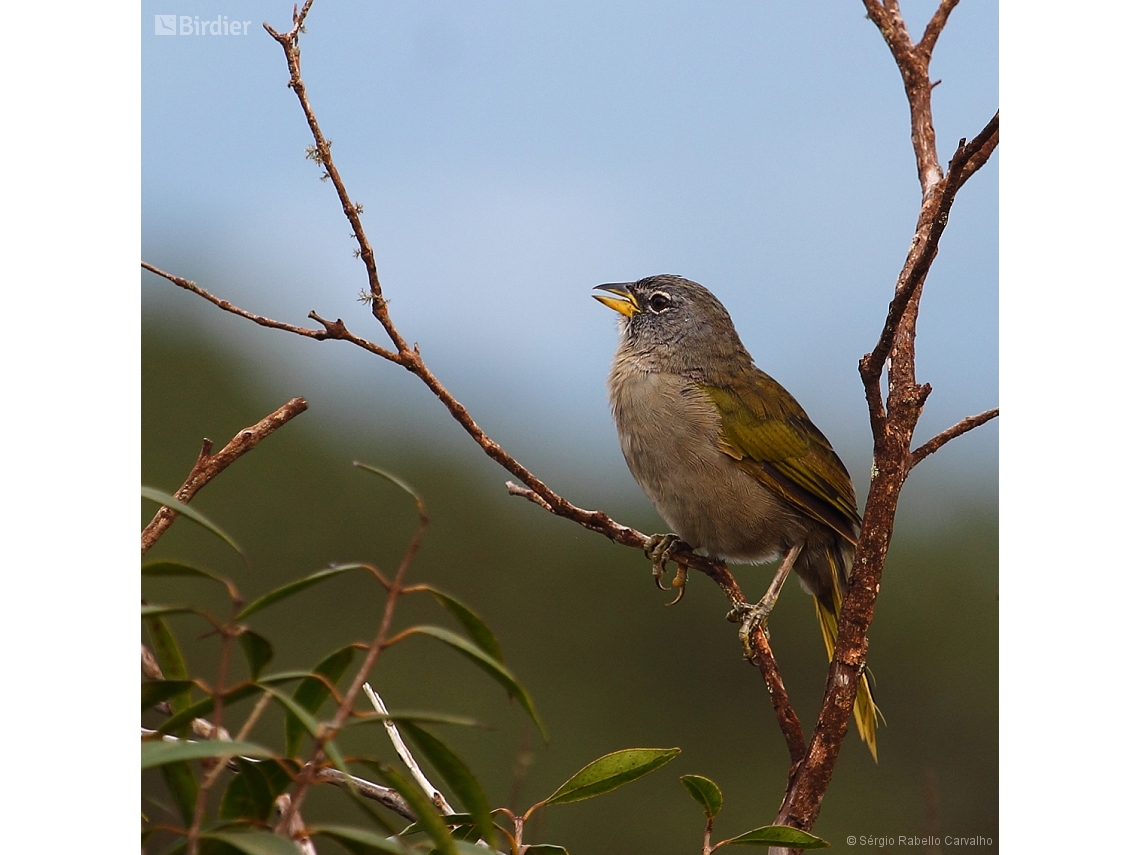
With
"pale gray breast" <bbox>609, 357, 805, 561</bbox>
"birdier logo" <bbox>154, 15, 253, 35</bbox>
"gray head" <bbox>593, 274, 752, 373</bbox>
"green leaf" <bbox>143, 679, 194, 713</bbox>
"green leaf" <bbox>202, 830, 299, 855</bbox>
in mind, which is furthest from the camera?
"gray head" <bbox>593, 274, 752, 373</bbox>

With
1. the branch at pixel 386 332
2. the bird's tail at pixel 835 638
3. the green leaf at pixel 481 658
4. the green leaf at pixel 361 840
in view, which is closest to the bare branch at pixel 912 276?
the branch at pixel 386 332

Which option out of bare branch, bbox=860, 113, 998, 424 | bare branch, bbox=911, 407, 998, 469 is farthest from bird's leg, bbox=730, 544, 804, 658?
bare branch, bbox=860, 113, 998, 424

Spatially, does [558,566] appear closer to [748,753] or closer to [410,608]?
[410,608]

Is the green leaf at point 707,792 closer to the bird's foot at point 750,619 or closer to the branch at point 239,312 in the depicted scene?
the bird's foot at point 750,619

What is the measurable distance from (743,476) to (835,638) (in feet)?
1.62

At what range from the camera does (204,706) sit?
1456 millimetres

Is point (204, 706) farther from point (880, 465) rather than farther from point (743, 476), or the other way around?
point (743, 476)

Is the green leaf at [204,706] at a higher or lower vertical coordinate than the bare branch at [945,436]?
lower

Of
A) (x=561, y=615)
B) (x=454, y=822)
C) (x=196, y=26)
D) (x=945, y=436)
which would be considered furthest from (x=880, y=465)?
(x=561, y=615)

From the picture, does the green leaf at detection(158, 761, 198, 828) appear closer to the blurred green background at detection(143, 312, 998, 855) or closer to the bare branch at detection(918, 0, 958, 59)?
the blurred green background at detection(143, 312, 998, 855)

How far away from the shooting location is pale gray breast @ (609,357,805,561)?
3125 millimetres

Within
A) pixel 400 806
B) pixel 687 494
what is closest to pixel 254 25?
pixel 687 494

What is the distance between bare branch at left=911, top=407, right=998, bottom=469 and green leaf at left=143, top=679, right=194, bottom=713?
1.57 meters

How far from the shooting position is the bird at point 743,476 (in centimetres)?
313
